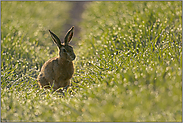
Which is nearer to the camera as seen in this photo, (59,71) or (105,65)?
(59,71)

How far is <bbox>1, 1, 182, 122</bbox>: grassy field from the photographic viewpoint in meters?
3.28

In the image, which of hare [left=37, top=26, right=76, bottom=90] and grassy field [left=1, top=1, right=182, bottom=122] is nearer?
grassy field [left=1, top=1, right=182, bottom=122]

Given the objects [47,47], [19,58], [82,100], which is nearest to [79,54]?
[47,47]

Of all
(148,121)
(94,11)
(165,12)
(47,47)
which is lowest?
(148,121)

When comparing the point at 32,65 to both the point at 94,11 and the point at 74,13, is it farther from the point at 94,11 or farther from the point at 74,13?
the point at 74,13

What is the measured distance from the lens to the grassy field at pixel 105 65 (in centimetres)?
328

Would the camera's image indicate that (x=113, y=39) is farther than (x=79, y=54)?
No

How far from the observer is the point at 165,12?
6555 millimetres

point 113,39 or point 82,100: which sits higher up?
point 113,39

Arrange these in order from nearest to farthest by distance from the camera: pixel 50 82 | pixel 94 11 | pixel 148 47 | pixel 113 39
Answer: pixel 50 82 → pixel 148 47 → pixel 113 39 → pixel 94 11

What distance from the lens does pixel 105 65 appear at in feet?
16.9

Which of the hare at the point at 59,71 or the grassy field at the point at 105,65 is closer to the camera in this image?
the grassy field at the point at 105,65

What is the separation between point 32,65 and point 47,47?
1.09m

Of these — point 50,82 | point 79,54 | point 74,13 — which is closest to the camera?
point 50,82
